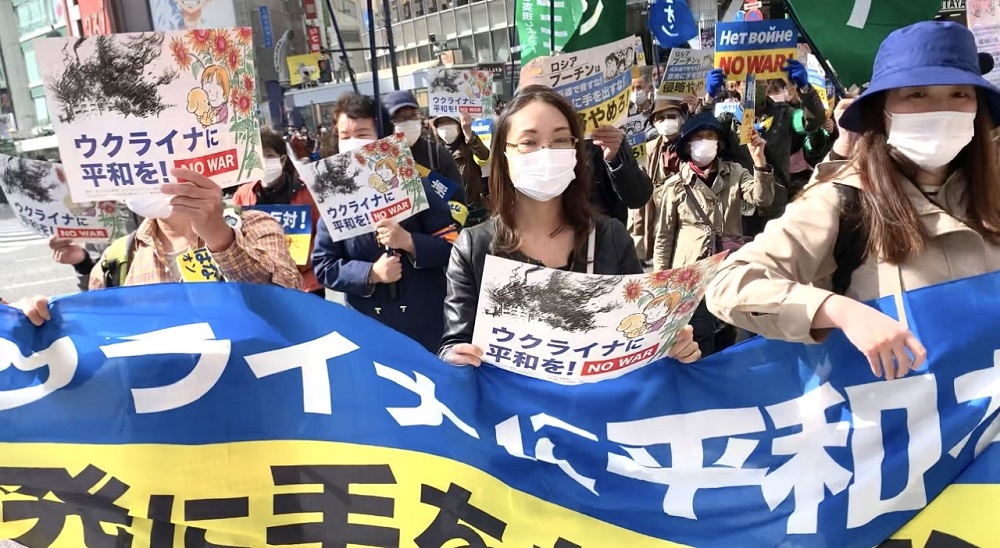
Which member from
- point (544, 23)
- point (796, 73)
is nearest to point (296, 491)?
point (544, 23)

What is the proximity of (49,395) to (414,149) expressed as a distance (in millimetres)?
3190

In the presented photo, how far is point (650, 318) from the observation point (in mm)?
1944

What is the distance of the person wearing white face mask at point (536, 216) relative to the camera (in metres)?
2.29

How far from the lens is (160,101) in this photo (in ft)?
6.14

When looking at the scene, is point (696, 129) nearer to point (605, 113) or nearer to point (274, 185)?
point (605, 113)

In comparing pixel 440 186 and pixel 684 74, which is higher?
pixel 684 74

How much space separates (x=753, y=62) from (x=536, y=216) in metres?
3.59

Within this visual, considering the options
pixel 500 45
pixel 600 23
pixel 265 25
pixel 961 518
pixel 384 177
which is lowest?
pixel 961 518

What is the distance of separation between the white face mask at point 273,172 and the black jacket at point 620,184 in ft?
7.48

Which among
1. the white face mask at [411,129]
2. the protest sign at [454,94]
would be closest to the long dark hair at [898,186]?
the white face mask at [411,129]

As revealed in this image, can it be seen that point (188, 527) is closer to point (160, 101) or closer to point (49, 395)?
point (49, 395)

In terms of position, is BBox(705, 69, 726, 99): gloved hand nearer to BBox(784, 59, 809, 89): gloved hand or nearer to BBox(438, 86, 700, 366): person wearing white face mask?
BBox(784, 59, 809, 89): gloved hand

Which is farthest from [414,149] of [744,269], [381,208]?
[744,269]

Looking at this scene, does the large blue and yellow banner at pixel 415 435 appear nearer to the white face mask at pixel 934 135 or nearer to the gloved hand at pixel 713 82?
the white face mask at pixel 934 135
